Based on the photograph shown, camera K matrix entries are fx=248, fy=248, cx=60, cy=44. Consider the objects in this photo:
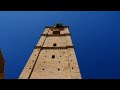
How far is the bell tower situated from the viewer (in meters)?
16.8

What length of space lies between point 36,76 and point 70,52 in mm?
5392

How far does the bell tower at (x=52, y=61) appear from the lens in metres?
16.8

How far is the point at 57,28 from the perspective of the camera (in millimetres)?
33250

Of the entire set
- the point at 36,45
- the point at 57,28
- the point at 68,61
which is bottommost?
the point at 68,61

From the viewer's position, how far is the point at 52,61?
19953mm
